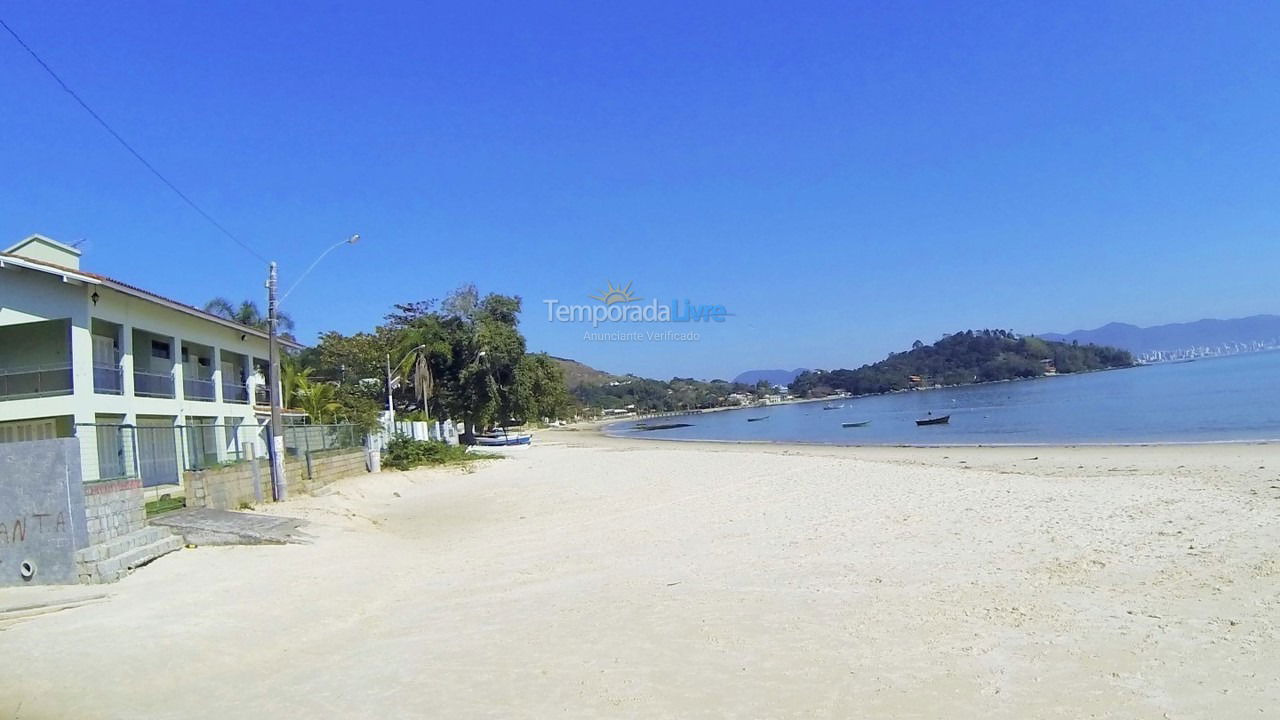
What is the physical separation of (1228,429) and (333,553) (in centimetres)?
4287

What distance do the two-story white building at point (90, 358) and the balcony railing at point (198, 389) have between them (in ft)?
0.19

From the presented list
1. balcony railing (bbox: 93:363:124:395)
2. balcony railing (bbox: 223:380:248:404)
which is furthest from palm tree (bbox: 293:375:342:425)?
balcony railing (bbox: 93:363:124:395)

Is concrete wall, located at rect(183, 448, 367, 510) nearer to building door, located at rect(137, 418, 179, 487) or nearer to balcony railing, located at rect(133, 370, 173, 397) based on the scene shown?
building door, located at rect(137, 418, 179, 487)

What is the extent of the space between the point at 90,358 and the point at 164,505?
31.0 ft

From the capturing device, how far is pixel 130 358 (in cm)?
2236

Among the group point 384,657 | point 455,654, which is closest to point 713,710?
point 455,654

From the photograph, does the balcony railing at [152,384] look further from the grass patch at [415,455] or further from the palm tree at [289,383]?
the palm tree at [289,383]

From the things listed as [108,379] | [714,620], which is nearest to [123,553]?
[714,620]

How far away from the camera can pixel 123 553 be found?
1080cm

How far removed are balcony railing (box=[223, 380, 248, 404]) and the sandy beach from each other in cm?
1666

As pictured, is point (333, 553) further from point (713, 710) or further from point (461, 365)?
point (461, 365)

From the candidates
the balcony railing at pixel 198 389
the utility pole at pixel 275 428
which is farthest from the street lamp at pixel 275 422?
the balcony railing at pixel 198 389

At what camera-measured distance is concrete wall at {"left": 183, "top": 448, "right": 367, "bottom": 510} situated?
48.3ft

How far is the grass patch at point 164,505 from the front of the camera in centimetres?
1348
